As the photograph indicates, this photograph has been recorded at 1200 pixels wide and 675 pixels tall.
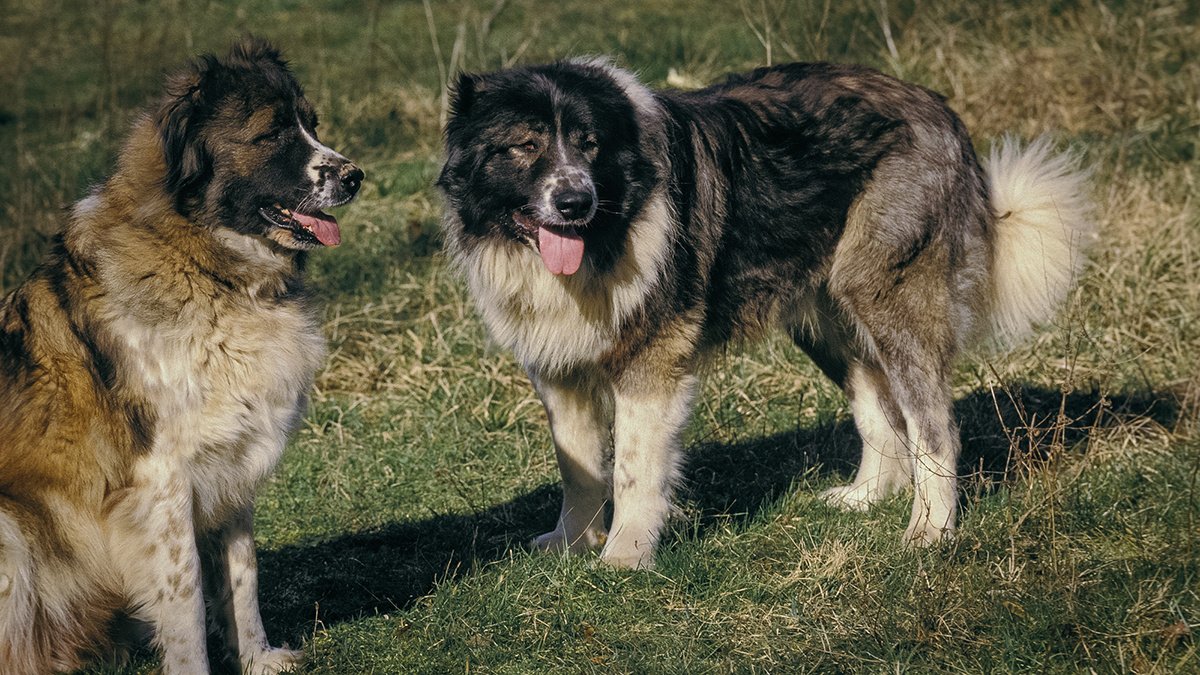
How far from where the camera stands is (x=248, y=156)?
3.47m

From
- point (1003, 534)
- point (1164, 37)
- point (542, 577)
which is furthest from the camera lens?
point (1164, 37)

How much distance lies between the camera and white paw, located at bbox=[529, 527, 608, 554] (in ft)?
15.1

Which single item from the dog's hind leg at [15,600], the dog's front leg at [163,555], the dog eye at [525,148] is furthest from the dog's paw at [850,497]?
the dog's hind leg at [15,600]

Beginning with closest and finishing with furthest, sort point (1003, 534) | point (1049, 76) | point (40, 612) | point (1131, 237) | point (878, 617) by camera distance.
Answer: point (40, 612)
point (878, 617)
point (1003, 534)
point (1131, 237)
point (1049, 76)

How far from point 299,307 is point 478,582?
1.22 m

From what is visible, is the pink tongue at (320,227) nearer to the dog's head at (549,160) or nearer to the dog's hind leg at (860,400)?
the dog's head at (549,160)

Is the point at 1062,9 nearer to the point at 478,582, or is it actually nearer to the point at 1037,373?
the point at 1037,373

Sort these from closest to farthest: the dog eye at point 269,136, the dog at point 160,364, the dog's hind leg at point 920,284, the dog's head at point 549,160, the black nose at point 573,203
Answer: the dog at point 160,364 < the dog eye at point 269,136 < the black nose at point 573,203 < the dog's head at point 549,160 < the dog's hind leg at point 920,284

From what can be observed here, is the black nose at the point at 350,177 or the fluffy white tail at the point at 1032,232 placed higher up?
the black nose at the point at 350,177

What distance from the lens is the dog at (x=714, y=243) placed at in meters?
4.21

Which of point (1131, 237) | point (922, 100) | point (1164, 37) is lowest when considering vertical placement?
point (1131, 237)

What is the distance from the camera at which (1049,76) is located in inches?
326

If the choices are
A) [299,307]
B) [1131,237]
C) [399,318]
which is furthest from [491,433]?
[1131,237]

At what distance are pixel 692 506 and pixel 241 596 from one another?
1801 millimetres
